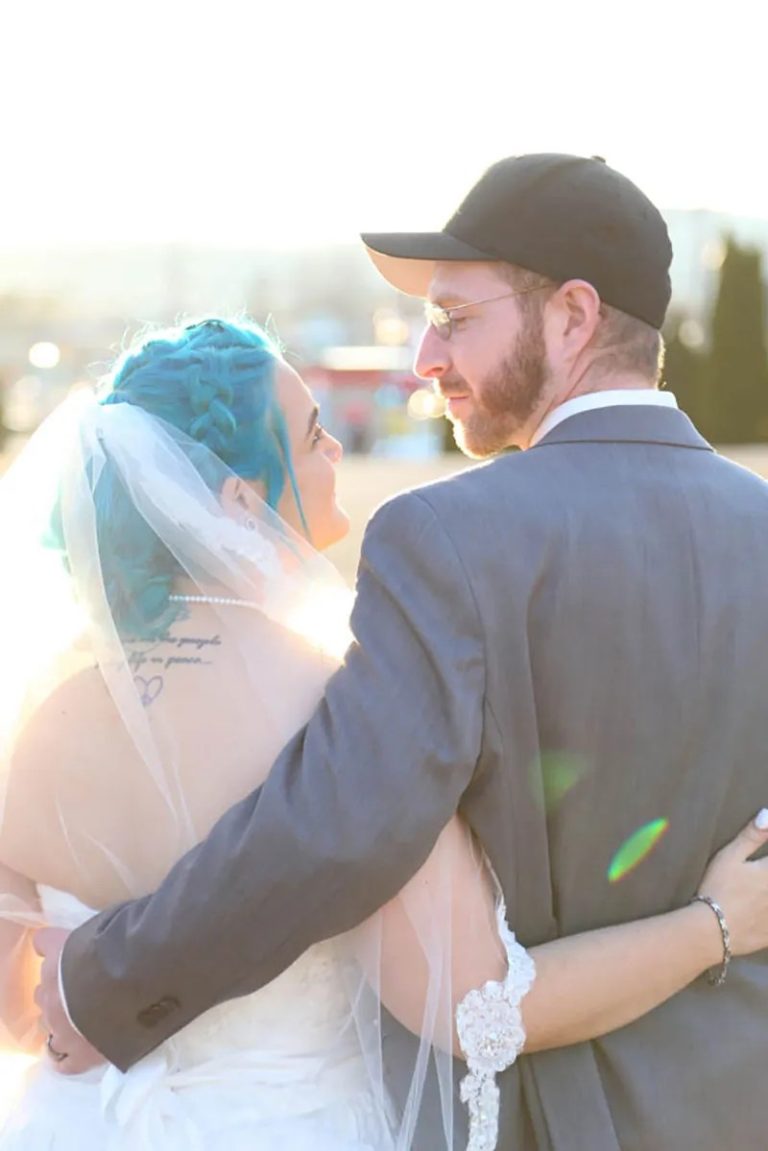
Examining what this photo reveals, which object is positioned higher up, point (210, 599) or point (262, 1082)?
point (210, 599)

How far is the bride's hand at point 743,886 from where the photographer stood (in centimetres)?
229

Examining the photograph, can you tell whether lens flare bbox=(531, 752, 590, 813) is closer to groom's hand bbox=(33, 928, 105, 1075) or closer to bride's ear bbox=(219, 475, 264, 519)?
bride's ear bbox=(219, 475, 264, 519)

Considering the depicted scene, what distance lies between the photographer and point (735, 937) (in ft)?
7.51

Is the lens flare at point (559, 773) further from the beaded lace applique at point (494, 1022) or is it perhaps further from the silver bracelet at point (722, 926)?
the silver bracelet at point (722, 926)

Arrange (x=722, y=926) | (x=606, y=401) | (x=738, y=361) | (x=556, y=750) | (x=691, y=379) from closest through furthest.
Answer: (x=556, y=750) < (x=722, y=926) < (x=606, y=401) < (x=738, y=361) < (x=691, y=379)

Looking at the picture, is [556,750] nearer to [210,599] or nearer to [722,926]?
[722,926]

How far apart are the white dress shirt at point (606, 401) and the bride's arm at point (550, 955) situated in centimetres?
65

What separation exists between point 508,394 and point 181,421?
53 cm

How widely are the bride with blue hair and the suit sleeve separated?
0.05m

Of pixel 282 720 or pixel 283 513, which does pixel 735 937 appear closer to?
pixel 282 720

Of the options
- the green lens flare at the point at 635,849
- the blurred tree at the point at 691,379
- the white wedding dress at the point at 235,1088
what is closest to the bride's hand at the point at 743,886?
the green lens flare at the point at 635,849

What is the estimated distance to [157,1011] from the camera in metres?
2.18

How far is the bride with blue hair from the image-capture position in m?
2.20

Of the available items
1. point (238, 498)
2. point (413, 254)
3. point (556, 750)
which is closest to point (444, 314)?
point (413, 254)
